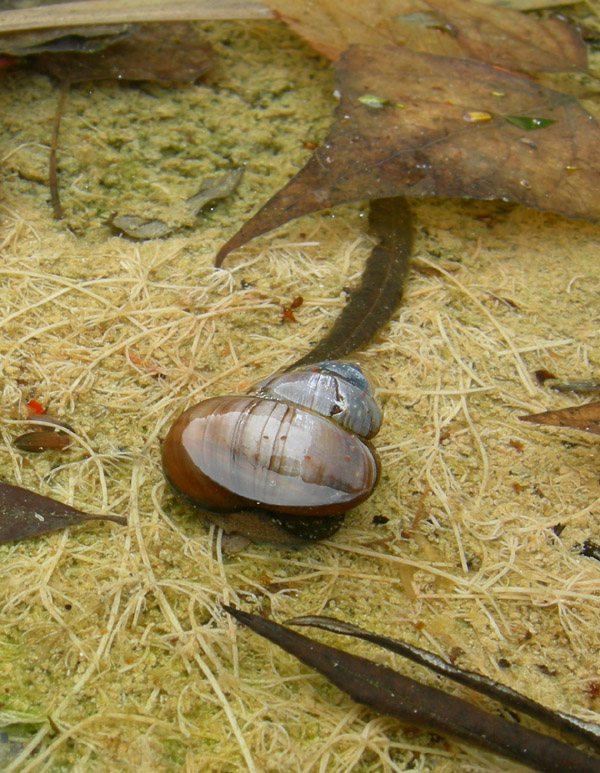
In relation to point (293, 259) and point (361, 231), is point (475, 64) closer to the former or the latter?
point (361, 231)

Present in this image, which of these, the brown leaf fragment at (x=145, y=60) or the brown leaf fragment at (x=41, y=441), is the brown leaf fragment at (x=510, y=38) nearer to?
the brown leaf fragment at (x=145, y=60)

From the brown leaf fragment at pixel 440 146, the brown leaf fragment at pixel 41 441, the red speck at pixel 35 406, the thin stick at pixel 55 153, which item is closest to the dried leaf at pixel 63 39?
the thin stick at pixel 55 153

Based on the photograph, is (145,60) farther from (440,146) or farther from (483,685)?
(483,685)

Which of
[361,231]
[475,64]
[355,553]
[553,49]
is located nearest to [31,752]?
[355,553]

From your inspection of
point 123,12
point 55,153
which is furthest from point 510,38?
point 55,153

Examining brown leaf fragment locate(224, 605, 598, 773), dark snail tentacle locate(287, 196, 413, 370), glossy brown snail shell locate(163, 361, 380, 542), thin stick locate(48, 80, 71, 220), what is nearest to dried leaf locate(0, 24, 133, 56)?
thin stick locate(48, 80, 71, 220)

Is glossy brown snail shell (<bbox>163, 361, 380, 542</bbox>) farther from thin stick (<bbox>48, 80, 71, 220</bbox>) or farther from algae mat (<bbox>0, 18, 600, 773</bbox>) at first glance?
thin stick (<bbox>48, 80, 71, 220</bbox>)
